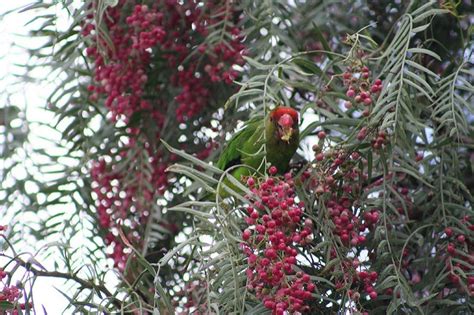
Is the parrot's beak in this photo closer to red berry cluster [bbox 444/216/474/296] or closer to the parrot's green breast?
the parrot's green breast

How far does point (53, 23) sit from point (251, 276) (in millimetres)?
1086

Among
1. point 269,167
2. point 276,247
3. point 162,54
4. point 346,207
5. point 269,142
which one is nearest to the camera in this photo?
point 276,247

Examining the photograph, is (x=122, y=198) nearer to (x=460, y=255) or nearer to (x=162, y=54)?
(x=162, y=54)

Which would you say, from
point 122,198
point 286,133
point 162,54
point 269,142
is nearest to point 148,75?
point 162,54

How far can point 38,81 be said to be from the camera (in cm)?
280

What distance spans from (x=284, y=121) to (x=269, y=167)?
14cm

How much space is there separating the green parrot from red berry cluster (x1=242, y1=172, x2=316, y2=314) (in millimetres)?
432

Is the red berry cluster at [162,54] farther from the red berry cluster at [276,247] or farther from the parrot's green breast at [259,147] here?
the red berry cluster at [276,247]

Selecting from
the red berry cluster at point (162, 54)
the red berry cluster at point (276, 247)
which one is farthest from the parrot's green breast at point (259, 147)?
the red berry cluster at point (276, 247)

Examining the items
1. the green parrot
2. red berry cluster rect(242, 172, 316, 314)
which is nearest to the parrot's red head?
the green parrot

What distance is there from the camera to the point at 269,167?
7.34ft

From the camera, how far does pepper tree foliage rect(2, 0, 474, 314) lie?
1864 millimetres

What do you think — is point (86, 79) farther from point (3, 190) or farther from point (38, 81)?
point (3, 190)

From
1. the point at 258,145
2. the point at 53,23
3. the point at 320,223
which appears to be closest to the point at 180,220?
the point at 258,145
